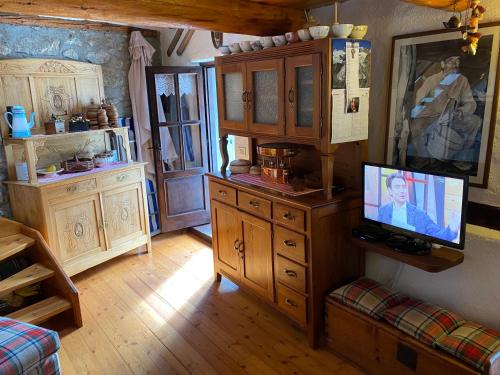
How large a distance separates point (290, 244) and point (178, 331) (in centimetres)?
103

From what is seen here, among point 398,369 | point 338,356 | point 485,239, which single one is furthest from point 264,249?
point 485,239

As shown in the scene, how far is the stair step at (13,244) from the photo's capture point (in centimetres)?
285

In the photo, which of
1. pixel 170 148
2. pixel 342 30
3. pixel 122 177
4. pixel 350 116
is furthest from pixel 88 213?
pixel 342 30

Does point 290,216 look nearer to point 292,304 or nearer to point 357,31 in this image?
point 292,304

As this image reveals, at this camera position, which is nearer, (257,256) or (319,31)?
(319,31)

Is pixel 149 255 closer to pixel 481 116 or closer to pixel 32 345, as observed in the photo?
pixel 32 345

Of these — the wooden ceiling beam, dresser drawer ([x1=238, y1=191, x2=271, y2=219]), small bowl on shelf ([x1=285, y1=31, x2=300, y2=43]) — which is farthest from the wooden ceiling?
dresser drawer ([x1=238, y1=191, x2=271, y2=219])

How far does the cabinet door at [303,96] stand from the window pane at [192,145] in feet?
6.78

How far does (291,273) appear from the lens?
8.13 ft

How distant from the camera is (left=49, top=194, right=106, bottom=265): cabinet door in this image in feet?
10.7

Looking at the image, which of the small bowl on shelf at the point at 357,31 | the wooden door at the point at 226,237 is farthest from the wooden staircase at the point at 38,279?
the small bowl on shelf at the point at 357,31

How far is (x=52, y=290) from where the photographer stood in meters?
3.06

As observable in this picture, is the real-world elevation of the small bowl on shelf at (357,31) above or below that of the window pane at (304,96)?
above

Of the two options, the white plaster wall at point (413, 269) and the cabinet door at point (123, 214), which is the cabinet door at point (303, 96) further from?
the cabinet door at point (123, 214)
